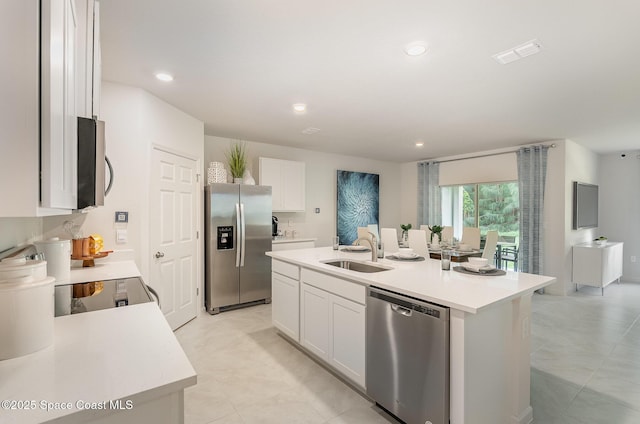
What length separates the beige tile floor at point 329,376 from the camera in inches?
82.1

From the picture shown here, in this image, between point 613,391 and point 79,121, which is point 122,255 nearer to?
point 79,121

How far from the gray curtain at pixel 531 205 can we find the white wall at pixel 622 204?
2.35m

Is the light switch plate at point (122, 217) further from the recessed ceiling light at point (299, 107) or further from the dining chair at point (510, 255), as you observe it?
the dining chair at point (510, 255)

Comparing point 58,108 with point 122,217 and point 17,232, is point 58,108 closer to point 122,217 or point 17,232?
point 17,232

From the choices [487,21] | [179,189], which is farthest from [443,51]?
[179,189]

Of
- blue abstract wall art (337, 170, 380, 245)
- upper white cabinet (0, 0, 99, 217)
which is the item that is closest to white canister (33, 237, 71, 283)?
upper white cabinet (0, 0, 99, 217)

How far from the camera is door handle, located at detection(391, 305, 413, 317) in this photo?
1.86 metres

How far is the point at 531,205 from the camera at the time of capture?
206 inches

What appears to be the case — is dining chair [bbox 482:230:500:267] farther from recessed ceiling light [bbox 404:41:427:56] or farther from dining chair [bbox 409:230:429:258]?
recessed ceiling light [bbox 404:41:427:56]

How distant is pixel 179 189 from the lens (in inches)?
142

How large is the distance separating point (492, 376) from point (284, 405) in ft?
4.55

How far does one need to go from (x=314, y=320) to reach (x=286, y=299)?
0.54 m

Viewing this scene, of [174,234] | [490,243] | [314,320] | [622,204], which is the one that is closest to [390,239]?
[490,243]

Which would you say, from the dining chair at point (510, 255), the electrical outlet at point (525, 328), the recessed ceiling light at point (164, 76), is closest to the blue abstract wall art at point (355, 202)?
the dining chair at point (510, 255)
